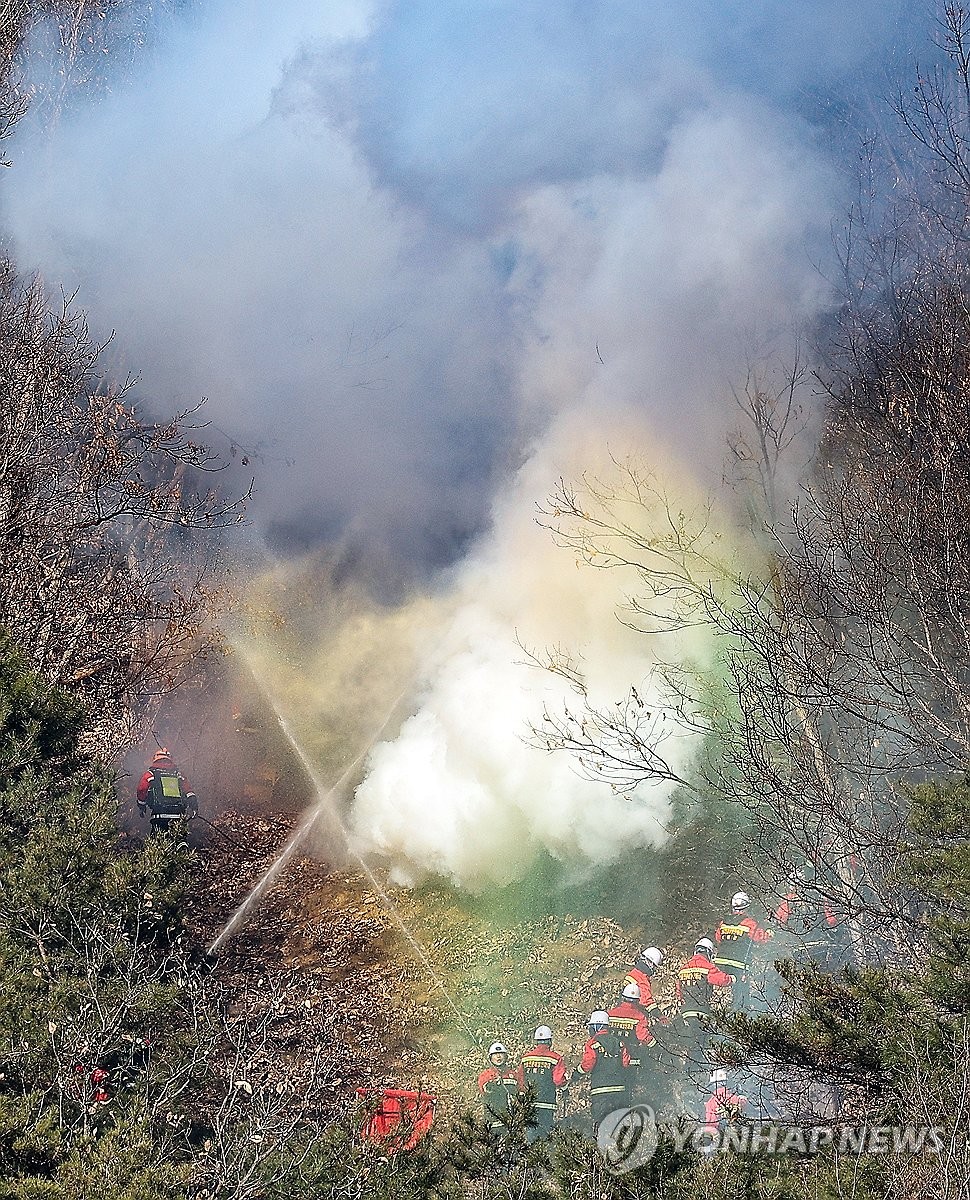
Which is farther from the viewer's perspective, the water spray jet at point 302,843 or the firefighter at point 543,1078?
the water spray jet at point 302,843

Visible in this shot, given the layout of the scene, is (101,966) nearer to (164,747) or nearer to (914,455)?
(164,747)

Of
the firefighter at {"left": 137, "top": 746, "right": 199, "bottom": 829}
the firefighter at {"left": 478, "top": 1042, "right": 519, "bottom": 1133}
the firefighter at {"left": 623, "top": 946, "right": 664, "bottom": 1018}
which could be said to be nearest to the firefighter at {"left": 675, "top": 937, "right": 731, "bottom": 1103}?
the firefighter at {"left": 623, "top": 946, "right": 664, "bottom": 1018}

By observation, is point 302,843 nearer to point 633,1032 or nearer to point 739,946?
point 633,1032

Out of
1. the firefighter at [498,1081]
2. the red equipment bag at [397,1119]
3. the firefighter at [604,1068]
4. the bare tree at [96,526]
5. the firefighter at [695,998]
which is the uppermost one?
the bare tree at [96,526]

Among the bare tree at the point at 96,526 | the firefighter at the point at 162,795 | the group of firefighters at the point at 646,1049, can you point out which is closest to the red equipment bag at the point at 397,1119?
the group of firefighters at the point at 646,1049

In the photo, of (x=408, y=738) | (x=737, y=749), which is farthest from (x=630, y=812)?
(x=408, y=738)

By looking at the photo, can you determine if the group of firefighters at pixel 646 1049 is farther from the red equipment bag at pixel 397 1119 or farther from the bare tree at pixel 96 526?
the bare tree at pixel 96 526

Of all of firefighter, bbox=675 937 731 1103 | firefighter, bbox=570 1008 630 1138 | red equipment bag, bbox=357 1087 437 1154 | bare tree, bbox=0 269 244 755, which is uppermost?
bare tree, bbox=0 269 244 755

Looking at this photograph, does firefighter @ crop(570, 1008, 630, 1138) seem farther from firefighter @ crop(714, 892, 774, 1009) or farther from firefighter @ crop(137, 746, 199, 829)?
firefighter @ crop(137, 746, 199, 829)
